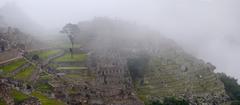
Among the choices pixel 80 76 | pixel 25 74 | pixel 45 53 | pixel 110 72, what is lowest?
pixel 80 76

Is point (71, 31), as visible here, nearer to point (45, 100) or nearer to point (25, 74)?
point (25, 74)

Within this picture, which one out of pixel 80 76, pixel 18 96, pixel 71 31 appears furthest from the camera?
pixel 71 31

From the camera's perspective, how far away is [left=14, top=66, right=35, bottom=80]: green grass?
67787mm

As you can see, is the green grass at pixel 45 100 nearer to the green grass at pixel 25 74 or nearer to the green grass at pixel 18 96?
the green grass at pixel 18 96

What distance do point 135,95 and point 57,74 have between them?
12.3m

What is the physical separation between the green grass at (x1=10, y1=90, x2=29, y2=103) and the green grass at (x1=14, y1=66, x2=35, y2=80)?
7.23 m

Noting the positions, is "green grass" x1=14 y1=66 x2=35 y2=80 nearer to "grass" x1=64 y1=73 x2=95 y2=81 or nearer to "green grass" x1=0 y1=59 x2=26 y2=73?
"green grass" x1=0 y1=59 x2=26 y2=73

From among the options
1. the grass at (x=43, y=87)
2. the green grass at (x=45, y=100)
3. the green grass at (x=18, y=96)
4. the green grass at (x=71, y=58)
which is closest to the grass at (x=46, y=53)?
the green grass at (x=71, y=58)

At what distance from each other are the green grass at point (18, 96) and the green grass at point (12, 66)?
8965 millimetres

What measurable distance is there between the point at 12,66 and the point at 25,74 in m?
2.72

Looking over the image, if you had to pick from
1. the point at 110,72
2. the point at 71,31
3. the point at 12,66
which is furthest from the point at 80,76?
the point at 71,31

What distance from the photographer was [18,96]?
58719 mm

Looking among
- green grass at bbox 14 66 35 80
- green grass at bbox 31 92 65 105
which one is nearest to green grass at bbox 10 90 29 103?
green grass at bbox 31 92 65 105

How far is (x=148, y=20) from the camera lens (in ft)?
386
